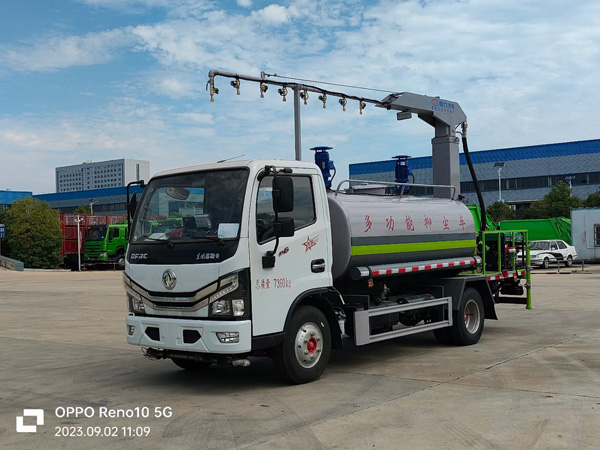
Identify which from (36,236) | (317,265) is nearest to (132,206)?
(317,265)

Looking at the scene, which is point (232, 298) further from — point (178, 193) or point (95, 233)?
point (95, 233)

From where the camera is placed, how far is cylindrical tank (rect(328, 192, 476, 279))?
897cm

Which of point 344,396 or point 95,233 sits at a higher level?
point 95,233

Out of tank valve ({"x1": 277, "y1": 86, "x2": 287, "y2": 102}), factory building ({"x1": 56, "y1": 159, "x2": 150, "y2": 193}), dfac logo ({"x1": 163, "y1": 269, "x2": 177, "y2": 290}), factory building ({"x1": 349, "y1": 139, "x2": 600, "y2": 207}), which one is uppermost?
factory building ({"x1": 56, "y1": 159, "x2": 150, "y2": 193})

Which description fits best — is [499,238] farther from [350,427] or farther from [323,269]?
[350,427]

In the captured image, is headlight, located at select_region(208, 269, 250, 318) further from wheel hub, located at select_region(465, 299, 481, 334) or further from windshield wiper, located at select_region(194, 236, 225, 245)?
wheel hub, located at select_region(465, 299, 481, 334)

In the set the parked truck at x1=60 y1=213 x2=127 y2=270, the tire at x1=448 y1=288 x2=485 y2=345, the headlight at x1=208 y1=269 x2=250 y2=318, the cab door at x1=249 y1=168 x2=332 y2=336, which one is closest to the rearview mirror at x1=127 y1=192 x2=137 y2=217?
the cab door at x1=249 y1=168 x2=332 y2=336

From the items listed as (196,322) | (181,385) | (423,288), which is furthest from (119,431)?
(423,288)

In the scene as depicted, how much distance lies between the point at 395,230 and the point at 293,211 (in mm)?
2077

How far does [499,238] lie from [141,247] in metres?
6.88

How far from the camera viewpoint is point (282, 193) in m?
7.49

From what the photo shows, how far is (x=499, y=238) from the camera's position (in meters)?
12.4

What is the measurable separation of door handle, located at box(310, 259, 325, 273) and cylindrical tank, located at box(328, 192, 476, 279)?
0.46 meters

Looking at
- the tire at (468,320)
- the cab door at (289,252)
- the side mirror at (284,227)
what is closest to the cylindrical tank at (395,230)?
the cab door at (289,252)
